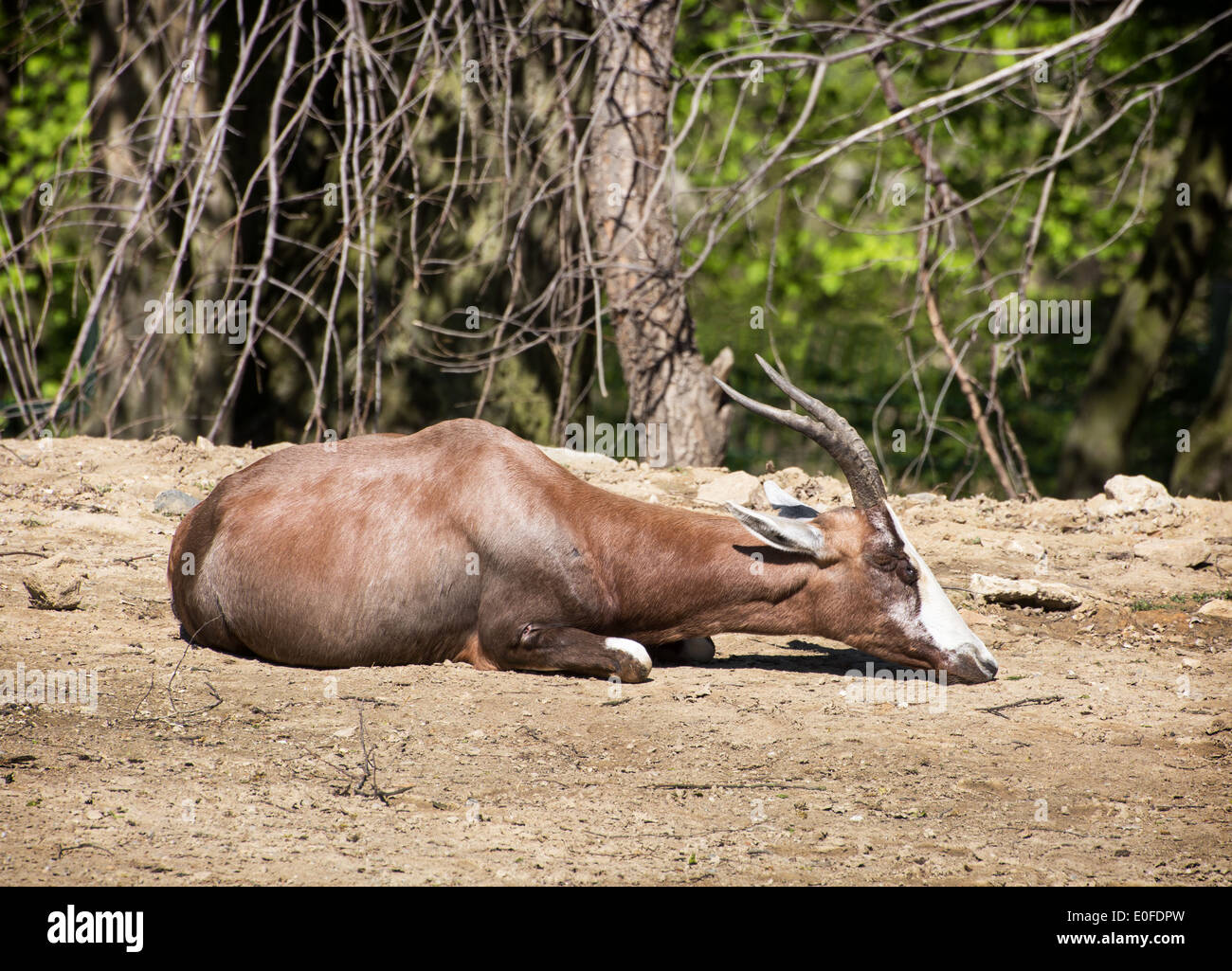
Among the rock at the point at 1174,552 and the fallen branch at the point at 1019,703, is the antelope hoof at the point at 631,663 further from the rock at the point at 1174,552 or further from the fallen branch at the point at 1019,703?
the rock at the point at 1174,552

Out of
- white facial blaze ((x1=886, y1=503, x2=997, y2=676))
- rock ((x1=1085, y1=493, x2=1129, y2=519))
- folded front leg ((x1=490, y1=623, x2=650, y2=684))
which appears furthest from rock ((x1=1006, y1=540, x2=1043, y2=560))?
folded front leg ((x1=490, y1=623, x2=650, y2=684))

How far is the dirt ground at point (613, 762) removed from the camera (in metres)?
3.34

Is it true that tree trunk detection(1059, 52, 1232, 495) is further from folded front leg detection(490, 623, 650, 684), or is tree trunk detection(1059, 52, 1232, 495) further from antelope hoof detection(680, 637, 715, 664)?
folded front leg detection(490, 623, 650, 684)

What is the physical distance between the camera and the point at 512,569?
201 inches

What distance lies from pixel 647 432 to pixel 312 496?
3.85m

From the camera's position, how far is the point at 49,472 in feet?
23.7

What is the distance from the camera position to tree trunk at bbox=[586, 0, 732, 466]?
8414mm

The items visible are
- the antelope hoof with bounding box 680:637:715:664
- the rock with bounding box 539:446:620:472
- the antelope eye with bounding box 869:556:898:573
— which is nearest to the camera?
the antelope eye with bounding box 869:556:898:573

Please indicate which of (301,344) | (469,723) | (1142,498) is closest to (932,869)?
(469,723)

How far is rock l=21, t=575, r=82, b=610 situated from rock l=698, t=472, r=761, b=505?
336cm

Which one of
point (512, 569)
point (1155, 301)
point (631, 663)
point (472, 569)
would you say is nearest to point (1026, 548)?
point (631, 663)

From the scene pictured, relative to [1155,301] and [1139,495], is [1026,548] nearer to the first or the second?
[1139,495]

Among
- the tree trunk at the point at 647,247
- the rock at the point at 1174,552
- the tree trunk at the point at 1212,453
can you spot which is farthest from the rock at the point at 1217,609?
the tree trunk at the point at 1212,453

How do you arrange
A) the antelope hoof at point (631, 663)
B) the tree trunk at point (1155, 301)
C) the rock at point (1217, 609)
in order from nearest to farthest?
the antelope hoof at point (631, 663), the rock at point (1217, 609), the tree trunk at point (1155, 301)
